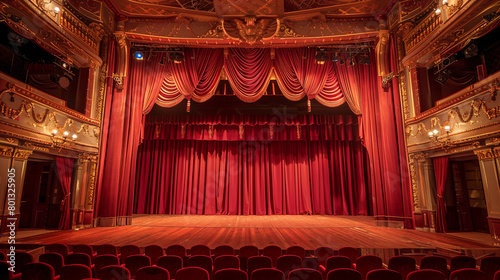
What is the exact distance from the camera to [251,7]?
7.72 m

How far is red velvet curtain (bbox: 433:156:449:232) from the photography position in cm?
675

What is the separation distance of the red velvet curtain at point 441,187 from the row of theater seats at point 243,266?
4.06 metres

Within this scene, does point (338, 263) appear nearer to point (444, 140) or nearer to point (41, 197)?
point (444, 140)

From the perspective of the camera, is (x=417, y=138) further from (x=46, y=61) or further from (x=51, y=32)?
(x=46, y=61)

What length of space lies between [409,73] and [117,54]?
28.3 feet

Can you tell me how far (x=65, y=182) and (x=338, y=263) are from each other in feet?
23.8

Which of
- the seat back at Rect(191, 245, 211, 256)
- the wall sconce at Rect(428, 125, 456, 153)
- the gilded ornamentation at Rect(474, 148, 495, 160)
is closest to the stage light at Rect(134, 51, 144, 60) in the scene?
the seat back at Rect(191, 245, 211, 256)

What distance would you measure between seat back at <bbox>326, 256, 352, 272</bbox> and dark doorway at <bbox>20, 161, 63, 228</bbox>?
24.9ft

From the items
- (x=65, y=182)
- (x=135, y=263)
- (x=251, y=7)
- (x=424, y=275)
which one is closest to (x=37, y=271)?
(x=135, y=263)

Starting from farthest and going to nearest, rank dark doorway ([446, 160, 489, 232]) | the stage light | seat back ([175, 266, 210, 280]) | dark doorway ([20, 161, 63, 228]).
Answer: the stage light
dark doorway ([20, 161, 63, 228])
dark doorway ([446, 160, 489, 232])
seat back ([175, 266, 210, 280])

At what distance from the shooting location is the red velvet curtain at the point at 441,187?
22.1 feet

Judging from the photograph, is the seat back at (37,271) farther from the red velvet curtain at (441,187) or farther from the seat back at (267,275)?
the red velvet curtain at (441,187)

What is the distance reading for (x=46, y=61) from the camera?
718 centimetres

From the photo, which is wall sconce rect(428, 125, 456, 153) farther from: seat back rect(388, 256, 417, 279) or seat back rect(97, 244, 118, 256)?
seat back rect(97, 244, 118, 256)
